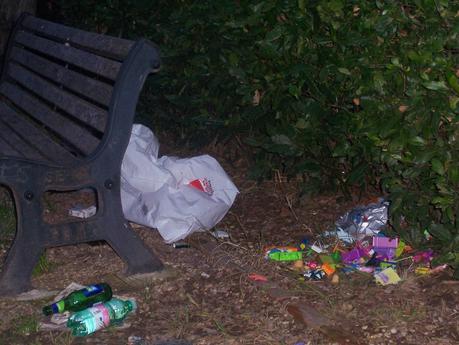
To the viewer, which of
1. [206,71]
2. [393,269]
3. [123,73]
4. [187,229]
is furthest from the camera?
[206,71]

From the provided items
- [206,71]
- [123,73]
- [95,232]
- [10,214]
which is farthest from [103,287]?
[206,71]

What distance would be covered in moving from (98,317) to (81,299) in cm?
21

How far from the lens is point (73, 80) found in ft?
13.5

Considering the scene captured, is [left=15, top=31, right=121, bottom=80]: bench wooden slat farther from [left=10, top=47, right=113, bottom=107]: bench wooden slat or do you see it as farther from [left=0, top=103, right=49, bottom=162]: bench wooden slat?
[left=0, top=103, right=49, bottom=162]: bench wooden slat

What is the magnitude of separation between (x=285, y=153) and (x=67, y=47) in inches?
47.5

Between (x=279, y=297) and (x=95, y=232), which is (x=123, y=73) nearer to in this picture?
(x=95, y=232)

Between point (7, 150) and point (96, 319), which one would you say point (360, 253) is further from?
point (7, 150)

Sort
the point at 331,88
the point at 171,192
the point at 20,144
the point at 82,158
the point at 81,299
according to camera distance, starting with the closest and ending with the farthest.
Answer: the point at 81,299, the point at 82,158, the point at 20,144, the point at 331,88, the point at 171,192

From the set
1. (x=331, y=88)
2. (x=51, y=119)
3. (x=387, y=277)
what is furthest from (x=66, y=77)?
(x=387, y=277)

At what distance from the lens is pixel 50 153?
3.87 meters

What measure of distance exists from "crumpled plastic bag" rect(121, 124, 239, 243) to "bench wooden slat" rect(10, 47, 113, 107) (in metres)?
0.50

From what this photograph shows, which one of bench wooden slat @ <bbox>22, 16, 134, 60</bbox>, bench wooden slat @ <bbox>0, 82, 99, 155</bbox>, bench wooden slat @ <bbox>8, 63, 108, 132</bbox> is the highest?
bench wooden slat @ <bbox>22, 16, 134, 60</bbox>

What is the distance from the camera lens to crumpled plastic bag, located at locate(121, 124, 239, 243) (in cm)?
422

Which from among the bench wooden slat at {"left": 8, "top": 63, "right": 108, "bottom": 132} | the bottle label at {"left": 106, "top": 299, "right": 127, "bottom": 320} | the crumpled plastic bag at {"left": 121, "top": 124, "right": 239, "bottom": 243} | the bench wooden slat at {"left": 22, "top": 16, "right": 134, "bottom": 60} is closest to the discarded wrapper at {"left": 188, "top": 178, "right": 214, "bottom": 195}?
the crumpled plastic bag at {"left": 121, "top": 124, "right": 239, "bottom": 243}
